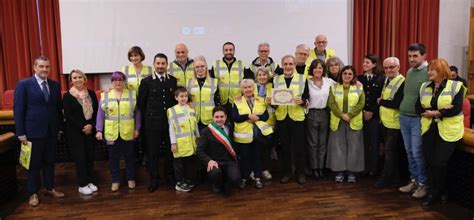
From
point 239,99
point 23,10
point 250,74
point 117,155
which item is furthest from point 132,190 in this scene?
point 23,10

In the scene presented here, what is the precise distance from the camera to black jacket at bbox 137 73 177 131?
11.2 feet

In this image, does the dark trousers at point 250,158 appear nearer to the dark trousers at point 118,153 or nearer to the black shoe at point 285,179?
the black shoe at point 285,179

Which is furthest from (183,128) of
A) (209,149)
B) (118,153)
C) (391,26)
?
(391,26)

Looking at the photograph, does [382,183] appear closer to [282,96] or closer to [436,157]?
[436,157]

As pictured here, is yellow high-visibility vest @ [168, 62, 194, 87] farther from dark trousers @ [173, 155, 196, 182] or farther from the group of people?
dark trousers @ [173, 155, 196, 182]

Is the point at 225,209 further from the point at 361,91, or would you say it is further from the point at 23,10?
the point at 23,10

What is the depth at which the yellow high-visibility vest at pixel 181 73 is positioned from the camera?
3.79 meters

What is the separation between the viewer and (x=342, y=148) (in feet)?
12.0

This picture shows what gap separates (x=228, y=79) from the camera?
383 cm

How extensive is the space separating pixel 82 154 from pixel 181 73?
1.25m

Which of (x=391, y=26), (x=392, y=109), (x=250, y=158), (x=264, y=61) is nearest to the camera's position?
(x=392, y=109)

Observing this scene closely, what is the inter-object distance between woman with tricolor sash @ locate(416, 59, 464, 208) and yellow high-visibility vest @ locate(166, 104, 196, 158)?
6.52ft

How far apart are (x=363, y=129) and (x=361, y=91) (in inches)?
16.8

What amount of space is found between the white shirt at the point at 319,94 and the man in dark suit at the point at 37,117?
2382 mm
